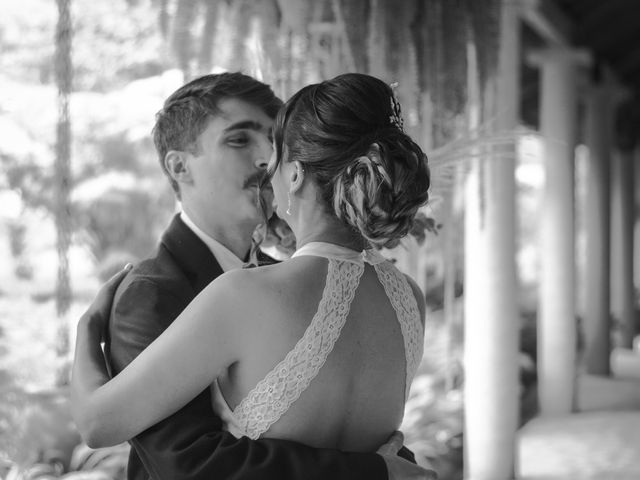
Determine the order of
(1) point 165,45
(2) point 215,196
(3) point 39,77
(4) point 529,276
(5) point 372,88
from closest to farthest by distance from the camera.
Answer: (5) point 372,88
(2) point 215,196
(1) point 165,45
(3) point 39,77
(4) point 529,276

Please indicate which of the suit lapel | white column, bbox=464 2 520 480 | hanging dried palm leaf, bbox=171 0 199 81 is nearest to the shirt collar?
the suit lapel

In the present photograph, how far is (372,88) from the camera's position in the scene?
127 centimetres

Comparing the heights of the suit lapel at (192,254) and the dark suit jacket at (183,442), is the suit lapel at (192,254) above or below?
above

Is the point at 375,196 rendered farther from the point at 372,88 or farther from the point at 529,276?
the point at 529,276

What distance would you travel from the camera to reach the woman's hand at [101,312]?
4.27 ft

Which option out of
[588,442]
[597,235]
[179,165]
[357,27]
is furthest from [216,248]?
[597,235]

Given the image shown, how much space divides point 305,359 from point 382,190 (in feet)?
0.87

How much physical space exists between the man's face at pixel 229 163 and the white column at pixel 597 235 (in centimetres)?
660

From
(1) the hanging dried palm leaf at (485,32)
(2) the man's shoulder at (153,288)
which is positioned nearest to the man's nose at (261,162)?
(2) the man's shoulder at (153,288)

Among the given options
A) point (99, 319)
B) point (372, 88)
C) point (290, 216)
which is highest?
point (372, 88)

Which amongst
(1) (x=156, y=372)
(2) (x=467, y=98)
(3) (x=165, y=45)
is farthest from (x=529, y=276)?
(1) (x=156, y=372)

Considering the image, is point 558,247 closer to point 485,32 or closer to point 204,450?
point 485,32

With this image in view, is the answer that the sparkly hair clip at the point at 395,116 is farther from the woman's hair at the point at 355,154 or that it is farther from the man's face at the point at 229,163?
the man's face at the point at 229,163

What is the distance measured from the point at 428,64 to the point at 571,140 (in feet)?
12.9
